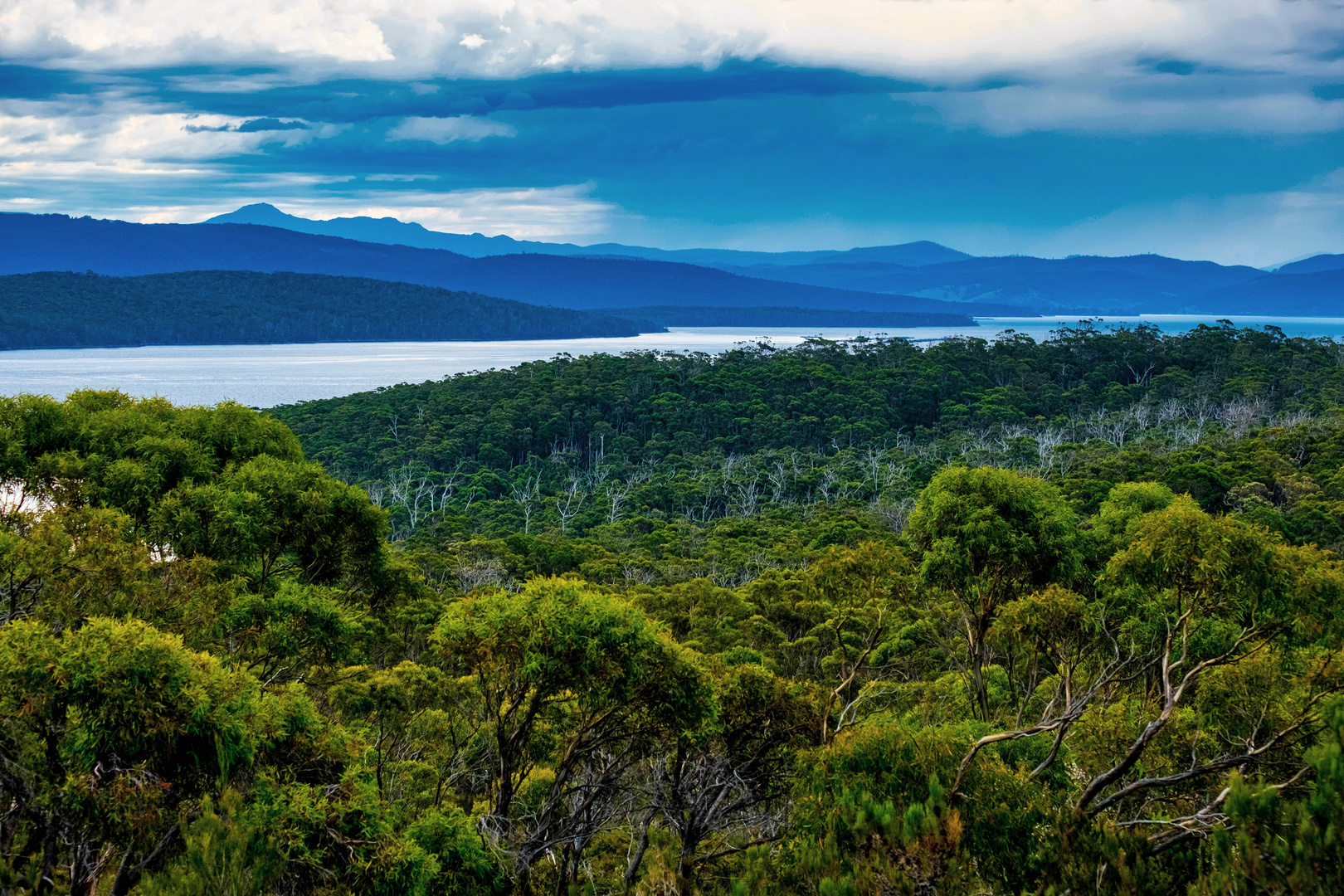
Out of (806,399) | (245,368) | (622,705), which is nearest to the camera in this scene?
(622,705)

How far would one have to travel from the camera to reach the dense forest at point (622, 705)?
6039mm

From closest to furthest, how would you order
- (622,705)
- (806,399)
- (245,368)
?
1. (622,705)
2. (806,399)
3. (245,368)

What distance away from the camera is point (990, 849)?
6.32 m

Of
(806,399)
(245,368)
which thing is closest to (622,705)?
(806,399)

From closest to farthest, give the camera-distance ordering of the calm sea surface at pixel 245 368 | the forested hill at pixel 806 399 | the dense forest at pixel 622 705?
1. the dense forest at pixel 622 705
2. the forested hill at pixel 806 399
3. the calm sea surface at pixel 245 368

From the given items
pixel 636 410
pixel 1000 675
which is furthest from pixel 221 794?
pixel 636 410

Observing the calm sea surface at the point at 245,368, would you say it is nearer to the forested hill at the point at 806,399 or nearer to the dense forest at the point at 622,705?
the forested hill at the point at 806,399

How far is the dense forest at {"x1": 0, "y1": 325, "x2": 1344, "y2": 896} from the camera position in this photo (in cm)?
604

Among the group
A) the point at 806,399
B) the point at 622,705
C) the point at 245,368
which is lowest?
the point at 622,705

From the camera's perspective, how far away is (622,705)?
8305 mm

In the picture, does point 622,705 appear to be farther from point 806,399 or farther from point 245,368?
point 245,368

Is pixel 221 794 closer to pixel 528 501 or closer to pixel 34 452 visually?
pixel 34 452

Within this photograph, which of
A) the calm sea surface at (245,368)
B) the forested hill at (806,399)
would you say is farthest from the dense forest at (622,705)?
the calm sea surface at (245,368)

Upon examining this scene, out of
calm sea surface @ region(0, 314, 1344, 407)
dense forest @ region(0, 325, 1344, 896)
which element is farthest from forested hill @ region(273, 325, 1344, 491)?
dense forest @ region(0, 325, 1344, 896)
